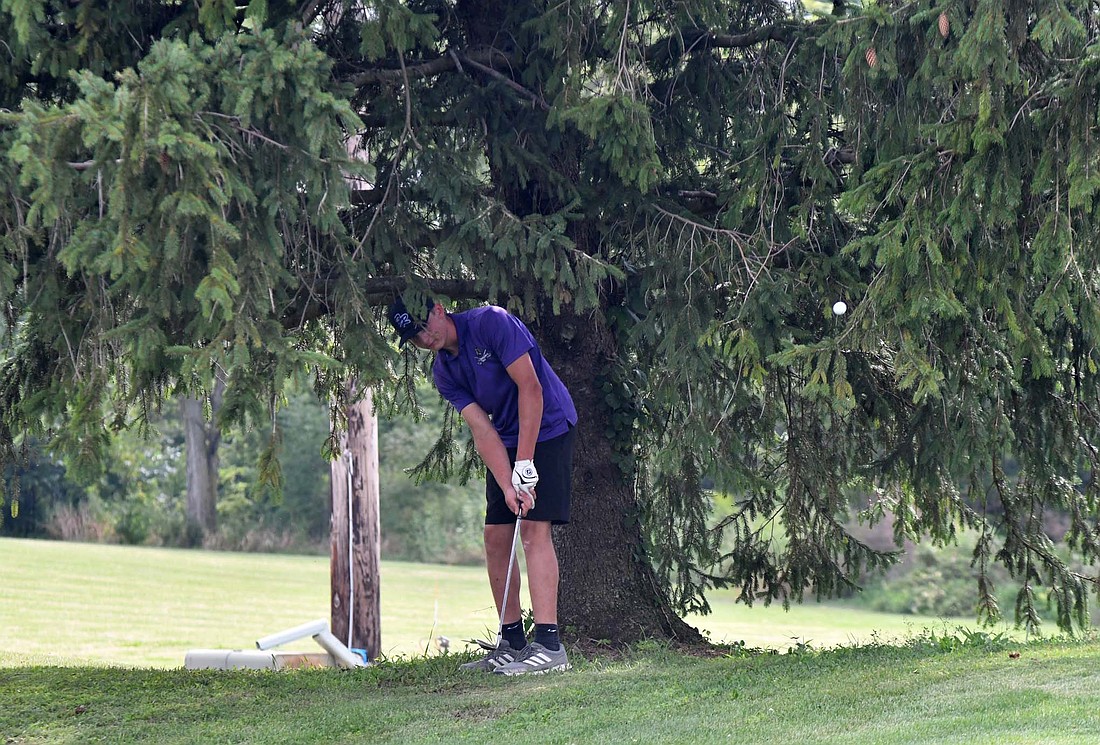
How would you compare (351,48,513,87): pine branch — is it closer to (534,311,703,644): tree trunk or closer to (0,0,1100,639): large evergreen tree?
(0,0,1100,639): large evergreen tree

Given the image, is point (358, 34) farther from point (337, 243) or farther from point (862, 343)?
point (862, 343)

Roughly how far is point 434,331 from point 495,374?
36 cm

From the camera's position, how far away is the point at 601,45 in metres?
6.41

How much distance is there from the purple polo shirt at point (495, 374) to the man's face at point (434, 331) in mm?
96

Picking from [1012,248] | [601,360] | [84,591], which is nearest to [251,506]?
[84,591]

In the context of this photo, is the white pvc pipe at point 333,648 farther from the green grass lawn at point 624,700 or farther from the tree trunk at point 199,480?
the tree trunk at point 199,480

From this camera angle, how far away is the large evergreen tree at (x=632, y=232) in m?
4.73

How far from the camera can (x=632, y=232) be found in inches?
263

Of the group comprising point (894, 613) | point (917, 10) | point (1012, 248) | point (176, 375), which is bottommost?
point (894, 613)

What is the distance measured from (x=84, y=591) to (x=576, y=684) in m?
20.7

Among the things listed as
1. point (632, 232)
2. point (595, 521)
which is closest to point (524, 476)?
point (632, 232)

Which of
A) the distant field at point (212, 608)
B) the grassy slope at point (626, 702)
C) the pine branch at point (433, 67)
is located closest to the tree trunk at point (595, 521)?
the grassy slope at point (626, 702)

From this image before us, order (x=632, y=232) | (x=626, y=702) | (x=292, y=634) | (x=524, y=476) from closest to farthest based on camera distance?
(x=626, y=702)
(x=524, y=476)
(x=632, y=232)
(x=292, y=634)

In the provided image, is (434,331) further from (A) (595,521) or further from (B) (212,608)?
(B) (212,608)
